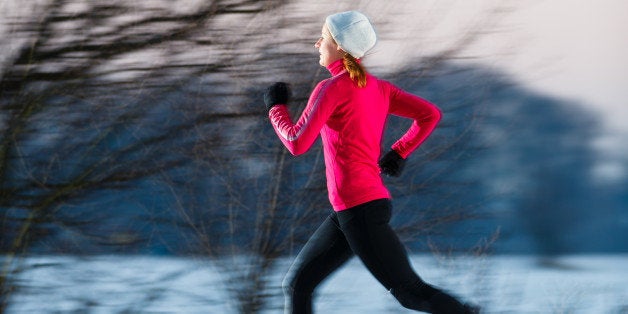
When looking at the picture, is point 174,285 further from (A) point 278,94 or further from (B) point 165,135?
(A) point 278,94

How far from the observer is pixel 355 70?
292 cm

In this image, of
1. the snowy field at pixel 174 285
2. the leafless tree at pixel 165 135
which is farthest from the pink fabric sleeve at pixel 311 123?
the snowy field at pixel 174 285

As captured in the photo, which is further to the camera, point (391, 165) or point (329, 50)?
point (391, 165)

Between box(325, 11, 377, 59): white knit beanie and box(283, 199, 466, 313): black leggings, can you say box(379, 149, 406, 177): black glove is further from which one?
box(325, 11, 377, 59): white knit beanie

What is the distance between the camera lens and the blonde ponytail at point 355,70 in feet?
9.57

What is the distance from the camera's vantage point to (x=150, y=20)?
15.6 ft

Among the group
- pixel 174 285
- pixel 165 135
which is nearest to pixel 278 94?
pixel 165 135

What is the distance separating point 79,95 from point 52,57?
215 millimetres

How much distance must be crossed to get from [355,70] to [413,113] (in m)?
0.38

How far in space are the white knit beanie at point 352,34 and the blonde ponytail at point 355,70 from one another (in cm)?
3

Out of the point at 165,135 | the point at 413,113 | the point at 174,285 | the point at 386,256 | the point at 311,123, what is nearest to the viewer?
the point at 311,123

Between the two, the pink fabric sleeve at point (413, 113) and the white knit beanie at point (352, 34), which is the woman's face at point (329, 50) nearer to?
the white knit beanie at point (352, 34)

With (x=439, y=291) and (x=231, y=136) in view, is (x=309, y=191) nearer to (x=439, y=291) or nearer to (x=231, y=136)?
(x=231, y=136)

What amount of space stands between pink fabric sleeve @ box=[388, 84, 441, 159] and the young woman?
10 cm
